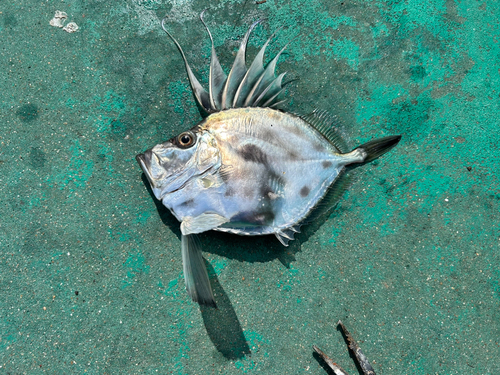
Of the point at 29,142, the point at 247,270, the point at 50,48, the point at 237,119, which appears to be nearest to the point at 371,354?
the point at 247,270

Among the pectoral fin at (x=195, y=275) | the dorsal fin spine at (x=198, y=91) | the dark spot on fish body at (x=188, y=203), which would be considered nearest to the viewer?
the pectoral fin at (x=195, y=275)

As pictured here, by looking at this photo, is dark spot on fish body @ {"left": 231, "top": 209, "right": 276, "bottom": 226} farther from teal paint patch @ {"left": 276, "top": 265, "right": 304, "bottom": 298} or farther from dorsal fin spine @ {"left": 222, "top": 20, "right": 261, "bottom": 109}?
dorsal fin spine @ {"left": 222, "top": 20, "right": 261, "bottom": 109}

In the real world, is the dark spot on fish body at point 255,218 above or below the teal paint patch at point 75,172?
above

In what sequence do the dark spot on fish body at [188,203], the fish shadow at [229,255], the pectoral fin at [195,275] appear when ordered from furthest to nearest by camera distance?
the fish shadow at [229,255] → the dark spot on fish body at [188,203] → the pectoral fin at [195,275]

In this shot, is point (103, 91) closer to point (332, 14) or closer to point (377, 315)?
point (332, 14)

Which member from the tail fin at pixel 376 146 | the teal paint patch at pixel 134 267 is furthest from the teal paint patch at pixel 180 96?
the tail fin at pixel 376 146

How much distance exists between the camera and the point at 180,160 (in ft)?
6.68

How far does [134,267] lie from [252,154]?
→ 3.93 ft

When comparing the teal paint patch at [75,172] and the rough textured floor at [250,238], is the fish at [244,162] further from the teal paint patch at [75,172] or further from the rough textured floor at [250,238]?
the teal paint patch at [75,172]

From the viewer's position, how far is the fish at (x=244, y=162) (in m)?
2.04

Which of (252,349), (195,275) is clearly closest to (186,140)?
(195,275)

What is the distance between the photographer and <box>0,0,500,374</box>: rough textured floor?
2.26m

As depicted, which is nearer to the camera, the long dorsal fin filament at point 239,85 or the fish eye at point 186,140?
the fish eye at point 186,140

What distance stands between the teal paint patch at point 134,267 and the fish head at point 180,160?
1.92ft
